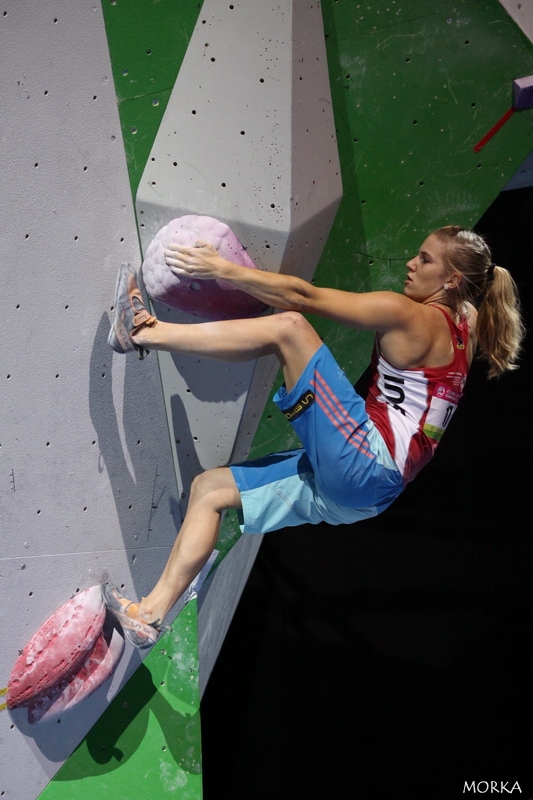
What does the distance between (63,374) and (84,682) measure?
0.79 metres

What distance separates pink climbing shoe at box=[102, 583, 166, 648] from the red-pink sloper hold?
0.07 m

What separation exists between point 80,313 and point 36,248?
0.18 meters

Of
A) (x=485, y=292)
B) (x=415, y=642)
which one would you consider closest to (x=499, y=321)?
(x=485, y=292)

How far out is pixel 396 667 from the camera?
9.45ft

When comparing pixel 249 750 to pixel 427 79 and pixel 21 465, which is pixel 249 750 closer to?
pixel 21 465

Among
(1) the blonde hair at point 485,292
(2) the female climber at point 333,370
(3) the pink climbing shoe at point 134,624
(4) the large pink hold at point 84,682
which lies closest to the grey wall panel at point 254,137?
(2) the female climber at point 333,370

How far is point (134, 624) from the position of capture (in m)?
1.80

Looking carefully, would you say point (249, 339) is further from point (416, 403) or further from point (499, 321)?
point (499, 321)

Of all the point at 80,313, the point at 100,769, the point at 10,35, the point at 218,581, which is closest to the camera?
the point at 10,35

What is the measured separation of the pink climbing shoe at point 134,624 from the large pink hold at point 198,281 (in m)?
0.70

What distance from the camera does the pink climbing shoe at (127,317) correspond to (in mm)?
1681

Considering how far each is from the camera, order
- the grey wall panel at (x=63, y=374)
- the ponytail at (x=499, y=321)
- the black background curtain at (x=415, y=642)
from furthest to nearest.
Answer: the black background curtain at (x=415, y=642) < the ponytail at (x=499, y=321) < the grey wall panel at (x=63, y=374)

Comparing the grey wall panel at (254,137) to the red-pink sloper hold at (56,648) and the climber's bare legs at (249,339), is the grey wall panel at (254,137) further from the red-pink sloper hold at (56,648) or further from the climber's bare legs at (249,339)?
the red-pink sloper hold at (56,648)

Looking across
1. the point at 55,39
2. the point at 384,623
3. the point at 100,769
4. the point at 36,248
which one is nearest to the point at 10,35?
the point at 55,39
